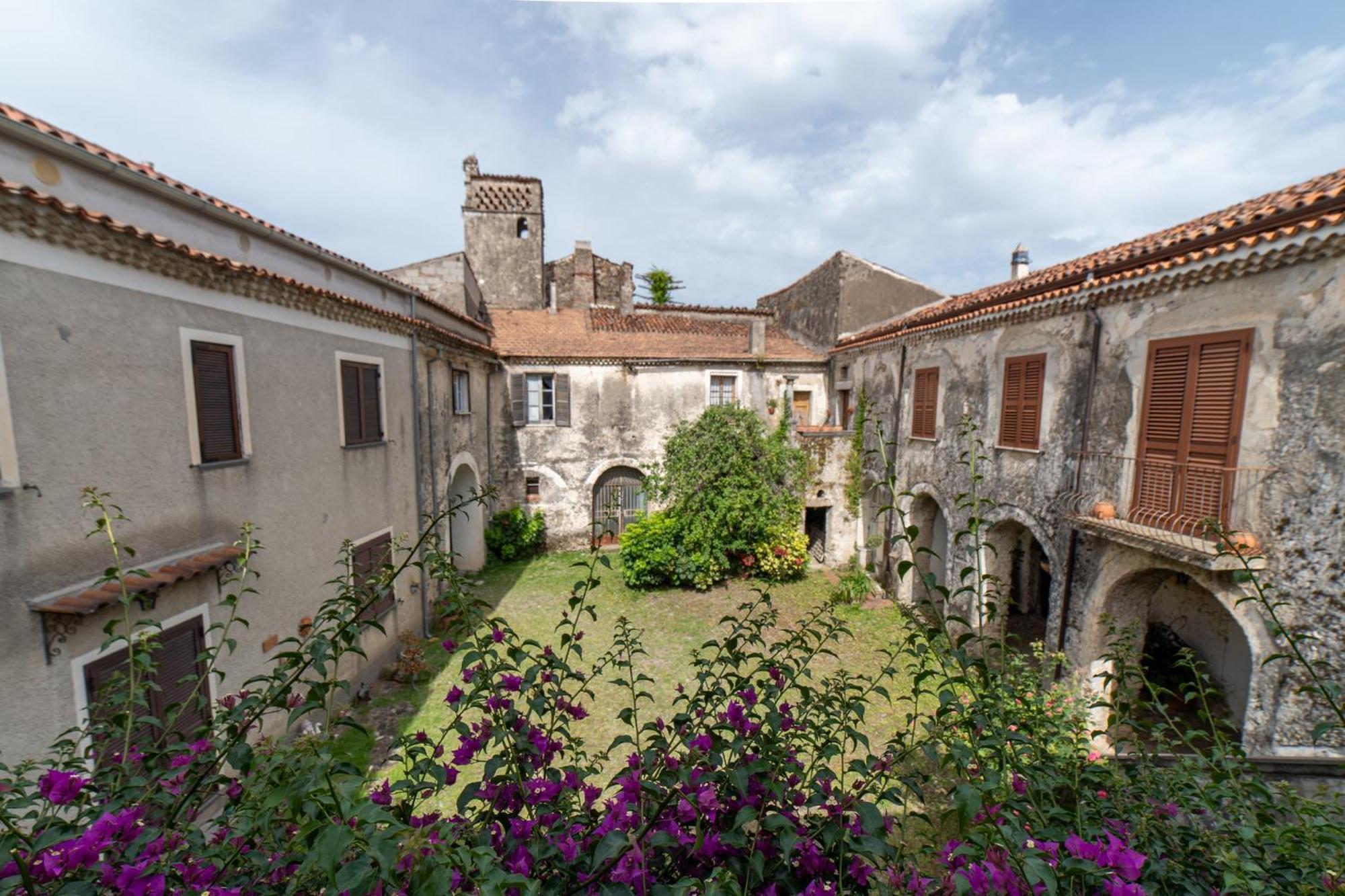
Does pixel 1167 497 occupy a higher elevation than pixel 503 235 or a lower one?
lower

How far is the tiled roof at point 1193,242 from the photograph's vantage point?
5574mm

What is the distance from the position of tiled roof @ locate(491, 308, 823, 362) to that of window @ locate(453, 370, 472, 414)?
8.53 ft

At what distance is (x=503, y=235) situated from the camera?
21.6 m

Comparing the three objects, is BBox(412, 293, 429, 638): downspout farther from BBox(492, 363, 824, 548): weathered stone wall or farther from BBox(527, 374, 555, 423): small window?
BBox(527, 374, 555, 423): small window

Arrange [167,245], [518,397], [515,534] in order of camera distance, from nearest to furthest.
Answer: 1. [167,245]
2. [515,534]
3. [518,397]

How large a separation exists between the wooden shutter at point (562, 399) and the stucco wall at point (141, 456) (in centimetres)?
842

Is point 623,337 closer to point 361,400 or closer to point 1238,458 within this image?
point 361,400

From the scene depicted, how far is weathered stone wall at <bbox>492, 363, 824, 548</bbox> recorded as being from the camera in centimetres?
1678

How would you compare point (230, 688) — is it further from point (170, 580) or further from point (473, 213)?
point (473, 213)

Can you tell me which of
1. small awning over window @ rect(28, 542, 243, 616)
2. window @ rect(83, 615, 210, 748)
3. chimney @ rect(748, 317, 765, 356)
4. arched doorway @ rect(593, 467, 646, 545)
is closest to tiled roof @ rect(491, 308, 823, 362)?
chimney @ rect(748, 317, 765, 356)

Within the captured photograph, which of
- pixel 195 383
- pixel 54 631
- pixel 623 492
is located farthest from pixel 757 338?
pixel 54 631

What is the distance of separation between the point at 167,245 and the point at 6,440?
7.64 ft

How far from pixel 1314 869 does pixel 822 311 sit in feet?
55.3

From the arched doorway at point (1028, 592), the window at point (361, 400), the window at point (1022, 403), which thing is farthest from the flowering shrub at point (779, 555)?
the window at point (361, 400)
